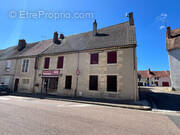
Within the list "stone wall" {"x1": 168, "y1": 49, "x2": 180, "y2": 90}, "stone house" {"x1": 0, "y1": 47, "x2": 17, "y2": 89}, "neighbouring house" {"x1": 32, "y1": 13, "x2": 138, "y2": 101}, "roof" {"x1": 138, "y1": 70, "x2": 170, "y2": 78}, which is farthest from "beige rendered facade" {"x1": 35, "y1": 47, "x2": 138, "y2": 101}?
"roof" {"x1": 138, "y1": 70, "x2": 170, "y2": 78}

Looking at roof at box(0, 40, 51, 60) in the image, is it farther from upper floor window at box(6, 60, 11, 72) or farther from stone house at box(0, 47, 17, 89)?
upper floor window at box(6, 60, 11, 72)

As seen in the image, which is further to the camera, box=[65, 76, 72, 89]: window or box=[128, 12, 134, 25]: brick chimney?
box=[128, 12, 134, 25]: brick chimney

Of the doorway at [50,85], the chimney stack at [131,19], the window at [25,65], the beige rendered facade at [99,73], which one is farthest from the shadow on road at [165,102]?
the window at [25,65]

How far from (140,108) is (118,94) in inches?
129

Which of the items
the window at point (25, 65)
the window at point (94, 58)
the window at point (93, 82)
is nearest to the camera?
the window at point (93, 82)

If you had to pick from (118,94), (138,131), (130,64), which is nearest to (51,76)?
(118,94)

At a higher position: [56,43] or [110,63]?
[56,43]

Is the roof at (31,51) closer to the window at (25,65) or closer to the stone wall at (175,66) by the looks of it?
the window at (25,65)

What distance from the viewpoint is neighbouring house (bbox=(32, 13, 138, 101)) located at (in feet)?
33.2

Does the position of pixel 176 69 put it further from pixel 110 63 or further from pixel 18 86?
pixel 18 86

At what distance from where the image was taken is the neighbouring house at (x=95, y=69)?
10121 mm

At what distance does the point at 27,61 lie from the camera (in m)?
16.5

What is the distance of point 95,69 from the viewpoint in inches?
460

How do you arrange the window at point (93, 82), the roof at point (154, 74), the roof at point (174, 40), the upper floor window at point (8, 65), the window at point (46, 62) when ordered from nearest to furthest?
the window at point (93, 82) → the window at point (46, 62) → the upper floor window at point (8, 65) → the roof at point (174, 40) → the roof at point (154, 74)
